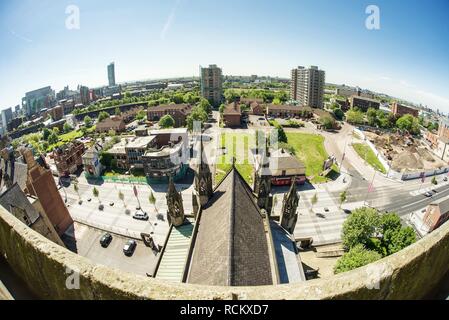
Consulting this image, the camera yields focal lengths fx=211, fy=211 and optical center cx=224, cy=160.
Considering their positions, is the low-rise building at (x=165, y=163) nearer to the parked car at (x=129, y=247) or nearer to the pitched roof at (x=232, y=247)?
the parked car at (x=129, y=247)

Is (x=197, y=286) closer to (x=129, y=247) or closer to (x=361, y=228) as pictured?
(x=129, y=247)

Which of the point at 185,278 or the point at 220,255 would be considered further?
the point at 185,278

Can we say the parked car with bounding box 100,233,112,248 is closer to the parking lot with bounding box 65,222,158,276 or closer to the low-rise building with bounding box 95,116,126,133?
the parking lot with bounding box 65,222,158,276
